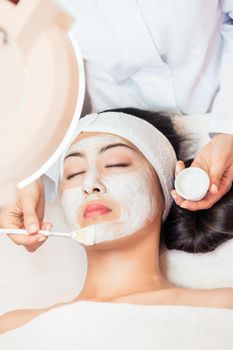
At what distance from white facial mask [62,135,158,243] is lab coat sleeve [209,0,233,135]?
0.23 metres

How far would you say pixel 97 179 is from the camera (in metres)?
1.41

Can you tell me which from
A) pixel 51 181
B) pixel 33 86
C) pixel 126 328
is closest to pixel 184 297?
pixel 126 328

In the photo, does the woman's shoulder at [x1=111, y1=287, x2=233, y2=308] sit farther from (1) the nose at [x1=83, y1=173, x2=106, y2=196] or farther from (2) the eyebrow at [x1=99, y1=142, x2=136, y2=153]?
(2) the eyebrow at [x1=99, y1=142, x2=136, y2=153]

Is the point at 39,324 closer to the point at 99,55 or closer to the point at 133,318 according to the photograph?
the point at 133,318

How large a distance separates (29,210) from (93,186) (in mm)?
189

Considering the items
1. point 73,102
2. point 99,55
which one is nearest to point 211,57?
point 99,55

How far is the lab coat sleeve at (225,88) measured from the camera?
146 centimetres

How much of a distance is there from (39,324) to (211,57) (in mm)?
841

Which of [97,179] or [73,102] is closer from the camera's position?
[73,102]

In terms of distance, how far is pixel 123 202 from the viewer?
1.39 meters

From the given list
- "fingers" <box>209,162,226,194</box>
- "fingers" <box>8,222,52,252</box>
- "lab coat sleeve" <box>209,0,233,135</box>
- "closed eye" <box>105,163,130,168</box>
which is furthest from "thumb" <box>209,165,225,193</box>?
"fingers" <box>8,222,52,252</box>

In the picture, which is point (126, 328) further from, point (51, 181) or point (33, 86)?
point (33, 86)

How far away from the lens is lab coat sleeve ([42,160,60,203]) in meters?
1.62

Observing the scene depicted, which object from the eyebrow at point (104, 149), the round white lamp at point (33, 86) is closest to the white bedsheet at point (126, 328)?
the eyebrow at point (104, 149)
